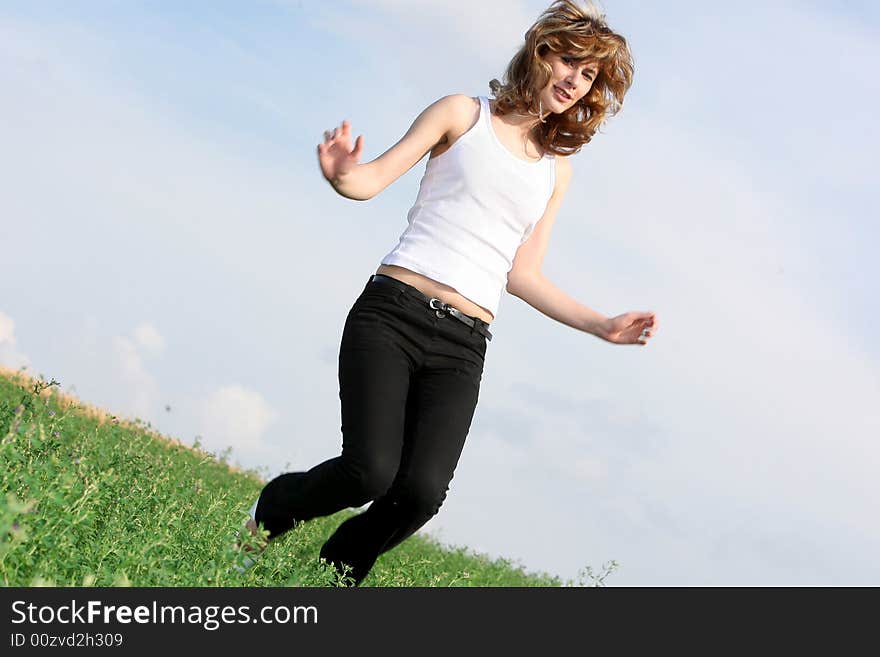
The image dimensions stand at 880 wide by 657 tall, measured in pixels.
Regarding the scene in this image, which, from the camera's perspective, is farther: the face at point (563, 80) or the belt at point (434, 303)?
the face at point (563, 80)

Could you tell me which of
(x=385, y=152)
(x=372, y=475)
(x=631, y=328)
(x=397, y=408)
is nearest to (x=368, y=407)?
(x=397, y=408)

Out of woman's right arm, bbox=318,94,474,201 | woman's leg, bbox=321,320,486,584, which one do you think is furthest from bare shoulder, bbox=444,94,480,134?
woman's leg, bbox=321,320,486,584

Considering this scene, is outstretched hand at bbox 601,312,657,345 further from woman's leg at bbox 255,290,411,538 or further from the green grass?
the green grass

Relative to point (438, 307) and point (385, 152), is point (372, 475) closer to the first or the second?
point (438, 307)

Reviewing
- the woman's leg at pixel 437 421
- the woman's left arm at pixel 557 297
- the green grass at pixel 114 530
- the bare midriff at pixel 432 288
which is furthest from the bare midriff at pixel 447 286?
the green grass at pixel 114 530

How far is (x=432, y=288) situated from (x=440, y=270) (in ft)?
0.31

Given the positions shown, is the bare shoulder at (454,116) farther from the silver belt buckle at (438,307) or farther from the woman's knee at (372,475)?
the woman's knee at (372,475)

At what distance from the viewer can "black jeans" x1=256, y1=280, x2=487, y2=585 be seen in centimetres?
538

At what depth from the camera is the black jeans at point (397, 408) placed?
17.7 feet

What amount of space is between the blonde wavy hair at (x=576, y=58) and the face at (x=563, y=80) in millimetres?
30

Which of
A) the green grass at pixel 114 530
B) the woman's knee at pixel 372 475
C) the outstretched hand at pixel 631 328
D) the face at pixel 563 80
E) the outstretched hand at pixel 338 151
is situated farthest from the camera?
the outstretched hand at pixel 631 328

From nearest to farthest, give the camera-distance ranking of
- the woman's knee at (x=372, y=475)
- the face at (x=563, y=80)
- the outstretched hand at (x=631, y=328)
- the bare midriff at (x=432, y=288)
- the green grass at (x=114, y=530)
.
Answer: the green grass at (x=114, y=530)
the woman's knee at (x=372, y=475)
the bare midriff at (x=432, y=288)
the face at (x=563, y=80)
the outstretched hand at (x=631, y=328)

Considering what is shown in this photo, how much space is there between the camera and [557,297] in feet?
20.8
